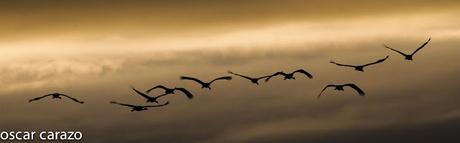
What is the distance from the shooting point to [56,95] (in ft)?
561

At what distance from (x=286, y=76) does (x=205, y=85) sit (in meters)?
11.8

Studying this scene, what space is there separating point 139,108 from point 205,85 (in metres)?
12.5

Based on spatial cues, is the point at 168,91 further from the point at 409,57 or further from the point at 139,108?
the point at 409,57

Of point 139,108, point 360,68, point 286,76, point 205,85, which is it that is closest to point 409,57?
point 360,68

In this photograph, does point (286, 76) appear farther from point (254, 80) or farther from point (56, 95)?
point (56, 95)

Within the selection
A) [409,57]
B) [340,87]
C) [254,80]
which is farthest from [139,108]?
[409,57]

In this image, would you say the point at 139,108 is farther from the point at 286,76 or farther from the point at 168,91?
the point at 286,76

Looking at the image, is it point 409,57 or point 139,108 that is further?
point 139,108

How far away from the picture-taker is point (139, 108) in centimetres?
17425

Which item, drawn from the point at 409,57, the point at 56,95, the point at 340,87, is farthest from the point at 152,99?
the point at 409,57

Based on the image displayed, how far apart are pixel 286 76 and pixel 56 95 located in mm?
34066

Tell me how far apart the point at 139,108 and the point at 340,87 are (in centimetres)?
3122

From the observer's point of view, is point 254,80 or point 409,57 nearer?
point 409,57

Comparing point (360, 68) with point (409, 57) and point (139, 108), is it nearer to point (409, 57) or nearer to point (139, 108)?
point (409, 57)
